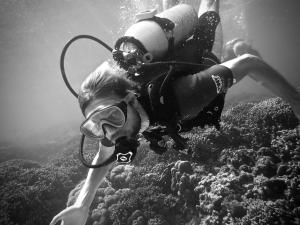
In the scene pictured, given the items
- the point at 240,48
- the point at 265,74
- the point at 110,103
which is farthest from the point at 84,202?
the point at 240,48

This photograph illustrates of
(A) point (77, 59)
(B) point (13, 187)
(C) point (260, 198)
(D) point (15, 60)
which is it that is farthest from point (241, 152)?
(A) point (77, 59)

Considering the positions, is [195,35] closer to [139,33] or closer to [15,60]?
[139,33]

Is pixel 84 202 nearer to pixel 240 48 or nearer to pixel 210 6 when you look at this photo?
pixel 210 6

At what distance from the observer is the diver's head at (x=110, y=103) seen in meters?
2.33

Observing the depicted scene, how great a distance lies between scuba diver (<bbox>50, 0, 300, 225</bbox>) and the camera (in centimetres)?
238

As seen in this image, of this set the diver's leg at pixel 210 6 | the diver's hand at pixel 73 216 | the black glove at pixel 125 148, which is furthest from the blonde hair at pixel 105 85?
the diver's leg at pixel 210 6

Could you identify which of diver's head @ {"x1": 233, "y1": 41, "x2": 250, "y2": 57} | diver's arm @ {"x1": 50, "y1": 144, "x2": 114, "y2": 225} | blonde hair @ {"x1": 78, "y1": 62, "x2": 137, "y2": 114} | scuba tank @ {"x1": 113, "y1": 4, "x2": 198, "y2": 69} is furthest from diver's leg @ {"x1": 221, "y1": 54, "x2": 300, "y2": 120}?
diver's head @ {"x1": 233, "y1": 41, "x2": 250, "y2": 57}

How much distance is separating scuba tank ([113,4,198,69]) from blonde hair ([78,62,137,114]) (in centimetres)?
Result: 20

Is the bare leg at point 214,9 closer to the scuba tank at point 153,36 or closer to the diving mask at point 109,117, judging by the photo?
the scuba tank at point 153,36

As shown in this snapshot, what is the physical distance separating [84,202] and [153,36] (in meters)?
2.25

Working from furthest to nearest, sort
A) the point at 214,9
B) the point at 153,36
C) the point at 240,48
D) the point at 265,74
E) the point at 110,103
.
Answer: the point at 240,48 → the point at 214,9 → the point at 265,74 → the point at 153,36 → the point at 110,103

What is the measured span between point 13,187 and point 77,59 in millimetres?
48093

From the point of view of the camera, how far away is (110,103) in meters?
2.32

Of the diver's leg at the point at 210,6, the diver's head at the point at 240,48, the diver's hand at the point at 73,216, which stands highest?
the diver's leg at the point at 210,6
